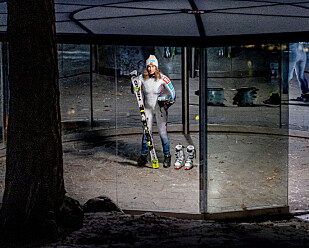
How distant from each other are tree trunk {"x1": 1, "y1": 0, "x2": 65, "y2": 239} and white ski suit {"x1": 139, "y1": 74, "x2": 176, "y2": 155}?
2594 millimetres

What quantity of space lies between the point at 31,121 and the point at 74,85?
4.93 m

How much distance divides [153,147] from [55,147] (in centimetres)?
280

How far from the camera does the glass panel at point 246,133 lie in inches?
282

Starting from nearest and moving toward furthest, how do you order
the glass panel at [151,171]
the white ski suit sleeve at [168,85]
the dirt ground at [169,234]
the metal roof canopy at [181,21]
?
the dirt ground at [169,234] → the metal roof canopy at [181,21] → the glass panel at [151,171] → the white ski suit sleeve at [168,85]

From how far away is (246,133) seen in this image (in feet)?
30.4

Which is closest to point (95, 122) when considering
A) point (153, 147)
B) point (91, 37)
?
point (153, 147)

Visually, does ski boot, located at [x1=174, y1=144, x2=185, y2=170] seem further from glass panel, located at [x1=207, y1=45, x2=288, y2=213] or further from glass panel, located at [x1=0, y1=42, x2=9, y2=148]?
glass panel, located at [x1=0, y1=42, x2=9, y2=148]

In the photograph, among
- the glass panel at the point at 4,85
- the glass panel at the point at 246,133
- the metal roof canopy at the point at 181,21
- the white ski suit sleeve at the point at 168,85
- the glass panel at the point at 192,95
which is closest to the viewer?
the metal roof canopy at the point at 181,21

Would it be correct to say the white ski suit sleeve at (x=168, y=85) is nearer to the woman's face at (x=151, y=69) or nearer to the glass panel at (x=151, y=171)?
the glass panel at (x=151, y=171)

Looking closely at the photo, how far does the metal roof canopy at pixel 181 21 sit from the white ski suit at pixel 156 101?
0.82 meters

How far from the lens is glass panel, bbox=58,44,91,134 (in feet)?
29.0

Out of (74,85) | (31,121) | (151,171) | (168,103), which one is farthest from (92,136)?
(31,121)

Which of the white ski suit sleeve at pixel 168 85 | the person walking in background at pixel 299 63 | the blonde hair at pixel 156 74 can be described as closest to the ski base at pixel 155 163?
the white ski suit sleeve at pixel 168 85

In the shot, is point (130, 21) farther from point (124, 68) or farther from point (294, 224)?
point (294, 224)
